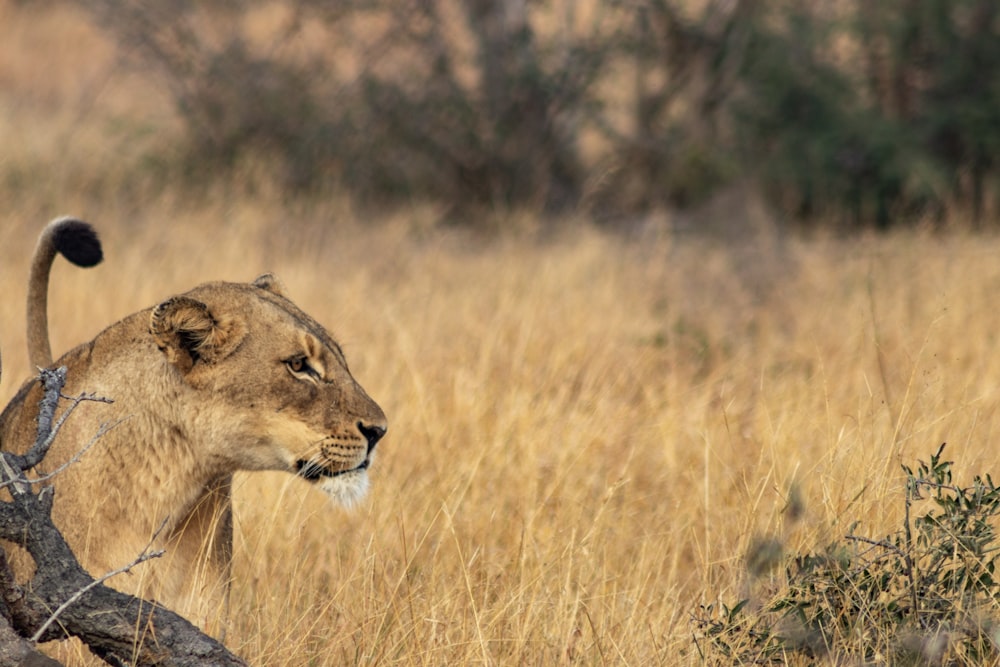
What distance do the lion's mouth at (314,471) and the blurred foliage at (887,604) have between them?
0.96 m

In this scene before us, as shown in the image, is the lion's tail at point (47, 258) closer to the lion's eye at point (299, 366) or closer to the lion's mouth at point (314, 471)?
the lion's eye at point (299, 366)

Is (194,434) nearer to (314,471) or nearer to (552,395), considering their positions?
(314,471)

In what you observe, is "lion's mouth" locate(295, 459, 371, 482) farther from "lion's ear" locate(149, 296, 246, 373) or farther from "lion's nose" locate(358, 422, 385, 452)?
"lion's ear" locate(149, 296, 246, 373)

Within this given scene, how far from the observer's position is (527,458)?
5180 millimetres

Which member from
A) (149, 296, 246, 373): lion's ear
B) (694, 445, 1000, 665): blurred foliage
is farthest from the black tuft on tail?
(694, 445, 1000, 665): blurred foliage

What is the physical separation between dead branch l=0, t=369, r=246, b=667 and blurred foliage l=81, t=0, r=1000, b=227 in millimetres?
9174

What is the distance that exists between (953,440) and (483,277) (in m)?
4.75

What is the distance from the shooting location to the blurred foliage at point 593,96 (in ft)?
38.4

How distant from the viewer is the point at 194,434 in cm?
335

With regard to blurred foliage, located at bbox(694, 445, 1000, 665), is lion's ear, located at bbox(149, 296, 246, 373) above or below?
above

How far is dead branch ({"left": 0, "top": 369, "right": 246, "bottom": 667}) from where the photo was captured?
2.65m

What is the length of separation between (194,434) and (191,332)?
24 cm

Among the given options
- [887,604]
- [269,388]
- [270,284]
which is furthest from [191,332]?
[887,604]

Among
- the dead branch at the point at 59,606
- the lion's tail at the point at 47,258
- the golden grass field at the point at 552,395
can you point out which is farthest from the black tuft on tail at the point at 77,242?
the dead branch at the point at 59,606
